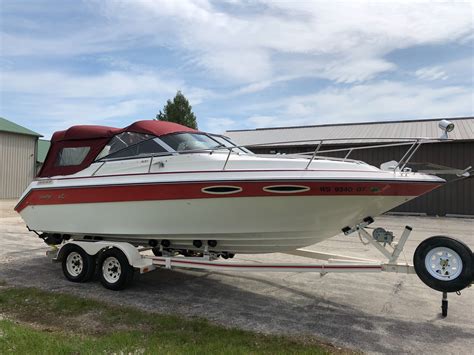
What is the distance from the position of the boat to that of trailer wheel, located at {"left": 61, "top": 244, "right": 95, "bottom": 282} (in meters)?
0.30

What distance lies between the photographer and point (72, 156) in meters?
6.36

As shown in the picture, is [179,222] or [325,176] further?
[179,222]

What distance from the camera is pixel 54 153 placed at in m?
6.55

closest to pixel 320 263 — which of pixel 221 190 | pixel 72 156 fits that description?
pixel 221 190

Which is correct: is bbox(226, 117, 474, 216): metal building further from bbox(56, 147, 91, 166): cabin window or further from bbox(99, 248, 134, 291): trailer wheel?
bbox(99, 248, 134, 291): trailer wheel

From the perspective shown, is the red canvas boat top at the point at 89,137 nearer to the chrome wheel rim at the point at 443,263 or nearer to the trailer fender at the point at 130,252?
the trailer fender at the point at 130,252

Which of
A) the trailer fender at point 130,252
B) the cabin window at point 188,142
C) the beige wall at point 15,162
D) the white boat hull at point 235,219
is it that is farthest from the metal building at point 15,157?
the cabin window at point 188,142

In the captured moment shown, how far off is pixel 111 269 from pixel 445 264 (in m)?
4.32

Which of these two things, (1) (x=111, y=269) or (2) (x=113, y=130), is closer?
(1) (x=111, y=269)

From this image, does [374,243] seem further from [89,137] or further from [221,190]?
[89,137]

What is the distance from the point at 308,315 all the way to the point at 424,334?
4.11 ft

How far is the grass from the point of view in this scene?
11.8 feet

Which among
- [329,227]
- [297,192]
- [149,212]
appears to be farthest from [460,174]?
[149,212]

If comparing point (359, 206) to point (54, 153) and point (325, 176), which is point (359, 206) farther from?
point (54, 153)
